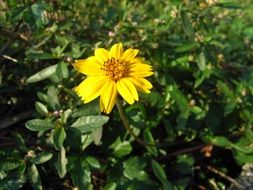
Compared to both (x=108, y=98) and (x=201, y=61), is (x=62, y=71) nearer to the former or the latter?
(x=108, y=98)

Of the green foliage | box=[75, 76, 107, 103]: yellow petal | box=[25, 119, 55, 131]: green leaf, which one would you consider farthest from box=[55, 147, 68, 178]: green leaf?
box=[75, 76, 107, 103]: yellow petal

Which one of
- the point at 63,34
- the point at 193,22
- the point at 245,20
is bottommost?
the point at 245,20

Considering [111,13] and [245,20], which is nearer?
[111,13]

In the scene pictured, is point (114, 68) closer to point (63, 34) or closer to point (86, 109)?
point (86, 109)

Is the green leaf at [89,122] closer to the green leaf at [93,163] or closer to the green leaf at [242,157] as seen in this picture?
the green leaf at [93,163]

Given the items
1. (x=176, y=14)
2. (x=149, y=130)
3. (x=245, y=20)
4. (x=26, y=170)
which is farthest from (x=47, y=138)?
(x=245, y=20)

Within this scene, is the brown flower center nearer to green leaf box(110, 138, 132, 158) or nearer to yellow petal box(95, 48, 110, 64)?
yellow petal box(95, 48, 110, 64)

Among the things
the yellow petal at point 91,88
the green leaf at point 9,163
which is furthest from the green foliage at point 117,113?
the yellow petal at point 91,88

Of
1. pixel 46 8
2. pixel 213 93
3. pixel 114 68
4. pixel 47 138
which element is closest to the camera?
pixel 114 68
